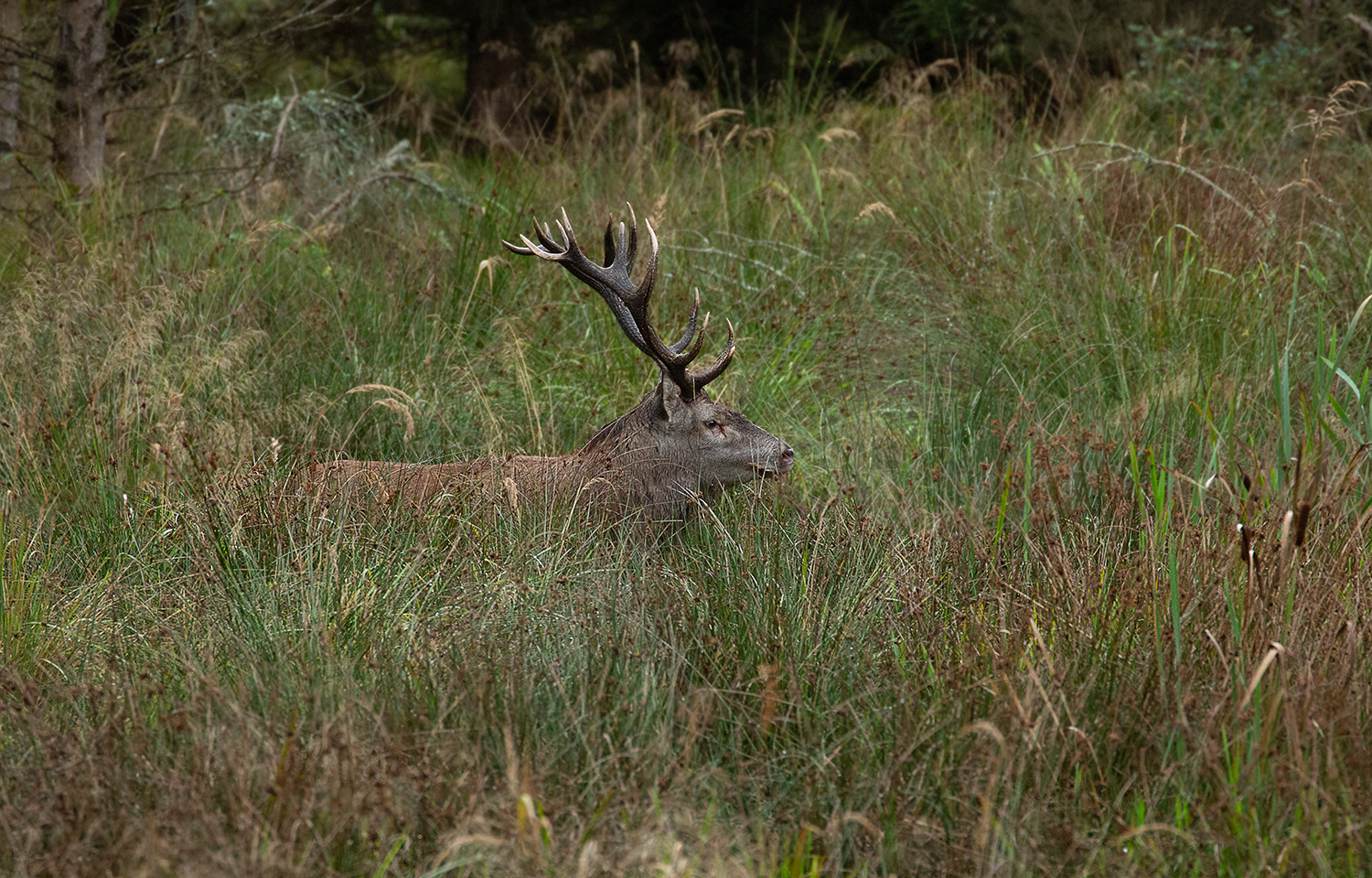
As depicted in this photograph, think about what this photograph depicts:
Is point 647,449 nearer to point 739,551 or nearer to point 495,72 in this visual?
point 739,551

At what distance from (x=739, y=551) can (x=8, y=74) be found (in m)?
6.08

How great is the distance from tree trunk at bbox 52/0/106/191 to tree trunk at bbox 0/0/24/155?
0.23 metres

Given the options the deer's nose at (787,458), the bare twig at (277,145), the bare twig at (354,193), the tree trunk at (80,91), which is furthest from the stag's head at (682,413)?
the tree trunk at (80,91)

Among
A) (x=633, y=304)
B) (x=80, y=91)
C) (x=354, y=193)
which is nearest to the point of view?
(x=633, y=304)

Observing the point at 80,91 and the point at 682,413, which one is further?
the point at 80,91

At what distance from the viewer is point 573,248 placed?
4.73m

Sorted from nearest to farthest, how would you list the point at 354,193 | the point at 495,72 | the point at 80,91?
the point at 80,91
the point at 354,193
the point at 495,72

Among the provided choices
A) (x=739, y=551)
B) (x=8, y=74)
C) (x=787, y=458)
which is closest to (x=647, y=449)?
(x=787, y=458)

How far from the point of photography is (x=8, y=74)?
730cm

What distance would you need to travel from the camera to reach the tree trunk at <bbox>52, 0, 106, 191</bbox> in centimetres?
688

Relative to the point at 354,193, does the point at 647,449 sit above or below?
above

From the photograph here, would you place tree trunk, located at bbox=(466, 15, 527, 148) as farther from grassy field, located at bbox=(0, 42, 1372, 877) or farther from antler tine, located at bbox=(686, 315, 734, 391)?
antler tine, located at bbox=(686, 315, 734, 391)

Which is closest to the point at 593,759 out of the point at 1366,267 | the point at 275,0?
the point at 1366,267

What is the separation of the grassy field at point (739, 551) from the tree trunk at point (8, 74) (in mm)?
628
